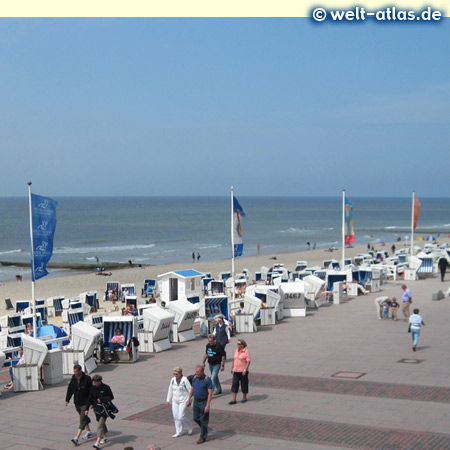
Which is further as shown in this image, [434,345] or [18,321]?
[18,321]

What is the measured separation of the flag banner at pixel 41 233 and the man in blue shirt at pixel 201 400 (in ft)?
22.2

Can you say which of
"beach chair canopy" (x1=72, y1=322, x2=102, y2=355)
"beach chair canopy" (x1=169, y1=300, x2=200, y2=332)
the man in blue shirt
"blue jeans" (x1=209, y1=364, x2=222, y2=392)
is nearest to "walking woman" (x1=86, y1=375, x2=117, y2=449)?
the man in blue shirt

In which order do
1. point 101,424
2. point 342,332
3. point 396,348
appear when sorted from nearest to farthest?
point 101,424 → point 396,348 → point 342,332

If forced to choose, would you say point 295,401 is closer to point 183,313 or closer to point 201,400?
point 201,400

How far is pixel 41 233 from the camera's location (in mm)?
14930

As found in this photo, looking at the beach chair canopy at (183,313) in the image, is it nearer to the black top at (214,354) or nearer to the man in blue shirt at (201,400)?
the black top at (214,354)

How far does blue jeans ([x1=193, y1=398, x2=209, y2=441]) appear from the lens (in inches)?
363

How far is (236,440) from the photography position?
9.30 metres

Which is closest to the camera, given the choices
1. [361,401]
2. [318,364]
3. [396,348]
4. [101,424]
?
[101,424]

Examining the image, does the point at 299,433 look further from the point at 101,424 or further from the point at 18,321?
the point at 18,321

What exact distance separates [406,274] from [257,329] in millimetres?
15504

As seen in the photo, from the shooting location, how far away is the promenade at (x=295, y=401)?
30.6ft

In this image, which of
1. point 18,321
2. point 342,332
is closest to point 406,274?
point 342,332

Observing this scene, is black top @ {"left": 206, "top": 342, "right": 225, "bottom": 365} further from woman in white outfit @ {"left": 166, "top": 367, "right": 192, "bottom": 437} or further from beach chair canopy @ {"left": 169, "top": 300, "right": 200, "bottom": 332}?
beach chair canopy @ {"left": 169, "top": 300, "right": 200, "bottom": 332}
